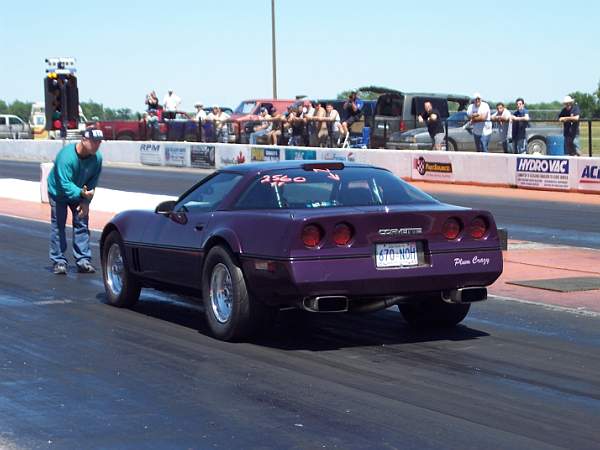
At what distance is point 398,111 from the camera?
116 feet

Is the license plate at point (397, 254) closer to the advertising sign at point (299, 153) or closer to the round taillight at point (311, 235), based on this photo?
the round taillight at point (311, 235)

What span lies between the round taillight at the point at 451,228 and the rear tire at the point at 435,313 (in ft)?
2.43

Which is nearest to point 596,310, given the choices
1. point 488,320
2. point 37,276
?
point 488,320

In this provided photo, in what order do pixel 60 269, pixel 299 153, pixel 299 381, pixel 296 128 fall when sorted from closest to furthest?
pixel 299 381 → pixel 60 269 → pixel 299 153 → pixel 296 128

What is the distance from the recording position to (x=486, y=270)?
8.76m

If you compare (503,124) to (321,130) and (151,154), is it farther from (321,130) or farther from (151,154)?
(151,154)

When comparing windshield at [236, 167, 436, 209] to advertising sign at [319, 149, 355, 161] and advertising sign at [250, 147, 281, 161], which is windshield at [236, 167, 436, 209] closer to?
advertising sign at [319, 149, 355, 161]

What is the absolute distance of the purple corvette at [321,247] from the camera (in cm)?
830

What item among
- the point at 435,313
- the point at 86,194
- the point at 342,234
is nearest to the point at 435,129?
the point at 86,194

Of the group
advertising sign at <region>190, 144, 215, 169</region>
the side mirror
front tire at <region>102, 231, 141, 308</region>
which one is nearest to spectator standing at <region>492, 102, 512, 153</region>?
advertising sign at <region>190, 144, 215, 169</region>

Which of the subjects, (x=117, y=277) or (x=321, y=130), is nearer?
(x=117, y=277)

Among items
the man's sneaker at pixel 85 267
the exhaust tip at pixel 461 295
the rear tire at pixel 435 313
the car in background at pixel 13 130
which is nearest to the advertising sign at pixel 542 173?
the man's sneaker at pixel 85 267

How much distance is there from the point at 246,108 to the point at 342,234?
124 ft

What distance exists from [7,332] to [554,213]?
1379 cm
